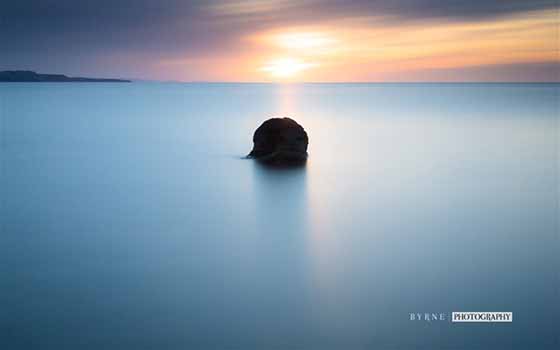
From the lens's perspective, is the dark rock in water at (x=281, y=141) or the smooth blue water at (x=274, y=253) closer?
the smooth blue water at (x=274, y=253)

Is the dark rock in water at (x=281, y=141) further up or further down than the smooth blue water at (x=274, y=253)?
further up

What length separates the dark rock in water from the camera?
14.4 metres

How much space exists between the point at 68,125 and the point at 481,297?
30.3 m

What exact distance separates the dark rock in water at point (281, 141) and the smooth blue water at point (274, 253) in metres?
0.70

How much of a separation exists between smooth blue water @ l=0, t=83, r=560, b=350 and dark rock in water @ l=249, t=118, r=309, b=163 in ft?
2.30

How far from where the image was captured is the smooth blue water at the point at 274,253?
5.41 metres

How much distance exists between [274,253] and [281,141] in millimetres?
7211

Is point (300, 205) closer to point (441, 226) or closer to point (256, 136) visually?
point (441, 226)

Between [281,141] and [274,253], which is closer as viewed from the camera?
[274,253]

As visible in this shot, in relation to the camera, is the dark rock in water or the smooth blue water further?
the dark rock in water

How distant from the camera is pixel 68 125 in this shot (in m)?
30.8

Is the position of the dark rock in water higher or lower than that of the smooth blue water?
higher

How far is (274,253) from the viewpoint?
8141 millimetres

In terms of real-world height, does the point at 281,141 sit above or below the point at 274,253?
above
